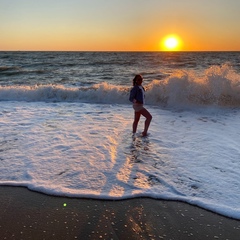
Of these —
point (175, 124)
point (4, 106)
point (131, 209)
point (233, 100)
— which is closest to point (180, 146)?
point (175, 124)

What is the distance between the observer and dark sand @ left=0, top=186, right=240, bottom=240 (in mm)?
2801

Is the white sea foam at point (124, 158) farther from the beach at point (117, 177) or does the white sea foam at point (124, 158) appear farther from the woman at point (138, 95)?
the woman at point (138, 95)

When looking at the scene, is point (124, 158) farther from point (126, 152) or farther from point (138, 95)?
point (138, 95)

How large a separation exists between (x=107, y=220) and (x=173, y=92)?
9294mm

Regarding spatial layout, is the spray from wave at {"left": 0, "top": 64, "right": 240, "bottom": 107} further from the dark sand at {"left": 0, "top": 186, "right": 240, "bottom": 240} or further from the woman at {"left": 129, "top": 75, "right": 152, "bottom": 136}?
the dark sand at {"left": 0, "top": 186, "right": 240, "bottom": 240}

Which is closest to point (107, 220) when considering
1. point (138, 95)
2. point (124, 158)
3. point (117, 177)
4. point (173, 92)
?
point (117, 177)

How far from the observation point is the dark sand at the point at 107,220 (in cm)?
280

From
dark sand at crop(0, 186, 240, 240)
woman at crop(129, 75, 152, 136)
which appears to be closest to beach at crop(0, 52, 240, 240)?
dark sand at crop(0, 186, 240, 240)

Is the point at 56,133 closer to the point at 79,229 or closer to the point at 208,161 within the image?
the point at 208,161

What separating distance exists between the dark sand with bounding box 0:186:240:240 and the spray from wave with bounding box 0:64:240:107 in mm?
8356

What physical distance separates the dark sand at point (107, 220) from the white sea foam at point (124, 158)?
0.67 feet

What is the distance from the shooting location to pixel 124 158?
5.05 metres

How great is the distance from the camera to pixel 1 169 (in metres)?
4.54

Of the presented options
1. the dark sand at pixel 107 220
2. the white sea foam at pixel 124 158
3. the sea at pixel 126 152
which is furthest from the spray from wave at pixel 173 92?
the dark sand at pixel 107 220
